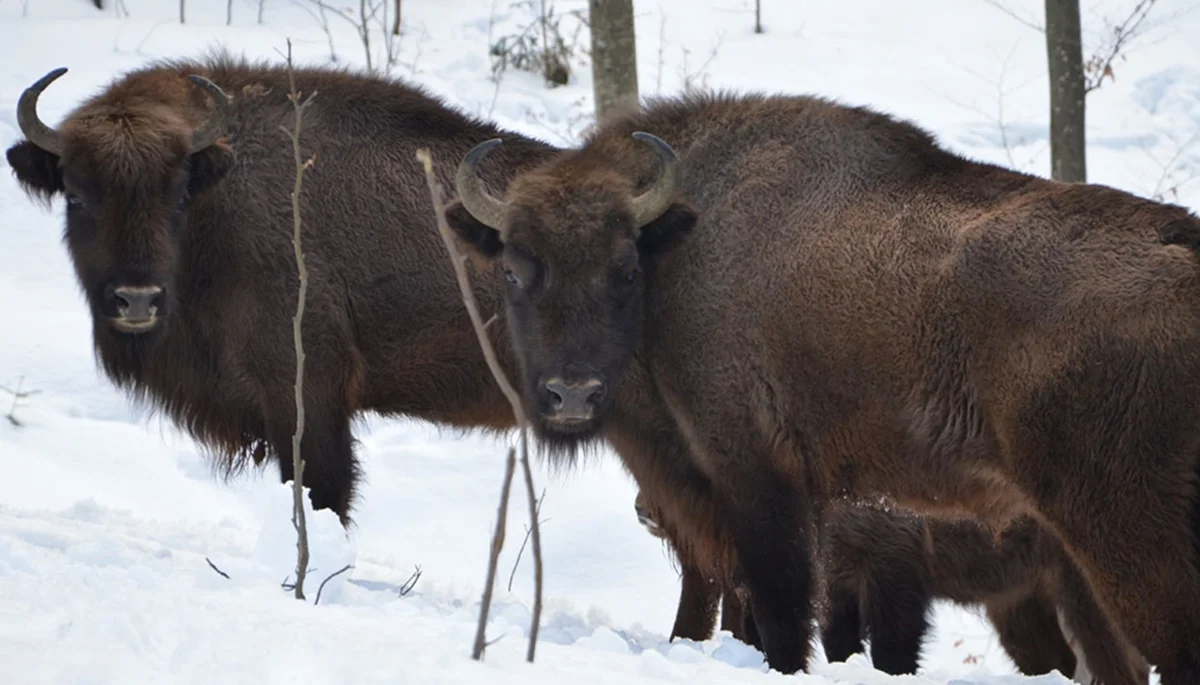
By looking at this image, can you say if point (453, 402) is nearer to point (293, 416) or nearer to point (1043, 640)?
point (293, 416)

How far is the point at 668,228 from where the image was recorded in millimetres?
6289

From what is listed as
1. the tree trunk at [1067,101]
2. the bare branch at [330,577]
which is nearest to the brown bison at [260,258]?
the bare branch at [330,577]

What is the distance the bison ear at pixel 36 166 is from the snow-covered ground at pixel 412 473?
1.50 meters

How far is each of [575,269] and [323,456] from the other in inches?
65.5

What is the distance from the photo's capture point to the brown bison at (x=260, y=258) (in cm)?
673

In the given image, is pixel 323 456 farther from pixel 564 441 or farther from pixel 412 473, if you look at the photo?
pixel 412 473

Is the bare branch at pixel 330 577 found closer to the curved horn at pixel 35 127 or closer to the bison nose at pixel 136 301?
the bison nose at pixel 136 301

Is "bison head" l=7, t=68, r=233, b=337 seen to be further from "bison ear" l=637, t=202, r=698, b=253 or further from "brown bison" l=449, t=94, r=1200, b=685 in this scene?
"bison ear" l=637, t=202, r=698, b=253

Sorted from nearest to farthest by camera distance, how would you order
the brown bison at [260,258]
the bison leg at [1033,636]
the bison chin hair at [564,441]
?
the bison chin hair at [564,441] → the brown bison at [260,258] → the bison leg at [1033,636]

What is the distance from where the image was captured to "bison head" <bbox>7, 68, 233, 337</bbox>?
6.57 m

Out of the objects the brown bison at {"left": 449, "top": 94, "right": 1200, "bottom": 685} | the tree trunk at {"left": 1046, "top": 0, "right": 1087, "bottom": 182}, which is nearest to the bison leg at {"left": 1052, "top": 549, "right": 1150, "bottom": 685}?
the brown bison at {"left": 449, "top": 94, "right": 1200, "bottom": 685}

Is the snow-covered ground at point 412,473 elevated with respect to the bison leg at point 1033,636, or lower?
elevated

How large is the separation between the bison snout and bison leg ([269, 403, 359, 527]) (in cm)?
77

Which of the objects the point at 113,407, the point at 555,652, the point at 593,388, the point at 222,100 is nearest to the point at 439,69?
the point at 113,407
